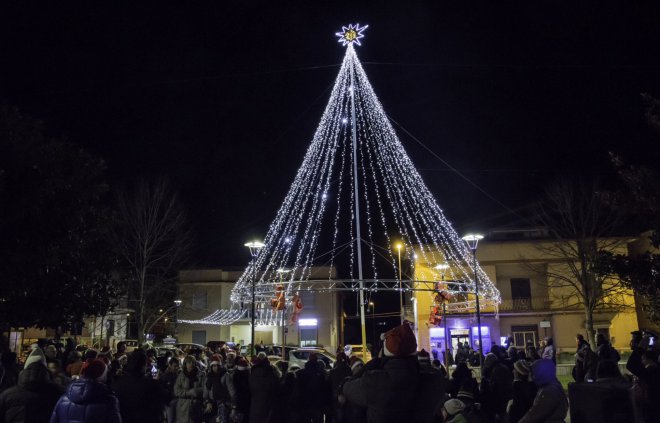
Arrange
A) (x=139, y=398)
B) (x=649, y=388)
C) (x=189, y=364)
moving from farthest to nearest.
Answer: (x=189, y=364) → (x=649, y=388) → (x=139, y=398)

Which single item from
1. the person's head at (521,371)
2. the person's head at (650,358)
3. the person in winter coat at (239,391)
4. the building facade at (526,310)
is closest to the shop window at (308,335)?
the building facade at (526,310)

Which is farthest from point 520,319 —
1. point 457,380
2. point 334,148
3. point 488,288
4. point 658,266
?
point 457,380

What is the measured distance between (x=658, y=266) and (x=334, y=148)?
12745 mm

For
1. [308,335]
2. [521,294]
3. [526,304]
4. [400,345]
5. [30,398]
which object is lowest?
[308,335]

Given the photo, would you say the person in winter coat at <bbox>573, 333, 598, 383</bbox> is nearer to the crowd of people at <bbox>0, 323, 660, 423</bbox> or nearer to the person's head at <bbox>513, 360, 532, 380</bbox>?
the crowd of people at <bbox>0, 323, 660, 423</bbox>

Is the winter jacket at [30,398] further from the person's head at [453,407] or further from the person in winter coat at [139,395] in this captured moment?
the person's head at [453,407]

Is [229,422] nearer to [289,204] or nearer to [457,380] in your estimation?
[457,380]

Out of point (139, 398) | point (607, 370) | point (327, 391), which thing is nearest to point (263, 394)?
point (327, 391)

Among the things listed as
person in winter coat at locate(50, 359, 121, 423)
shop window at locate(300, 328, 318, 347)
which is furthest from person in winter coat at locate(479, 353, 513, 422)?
shop window at locate(300, 328, 318, 347)

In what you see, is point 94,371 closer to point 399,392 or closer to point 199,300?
point 399,392

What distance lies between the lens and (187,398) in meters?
10.1

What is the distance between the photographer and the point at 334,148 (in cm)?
2167

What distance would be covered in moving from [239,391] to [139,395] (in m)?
3.44

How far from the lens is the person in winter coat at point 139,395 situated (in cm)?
629
